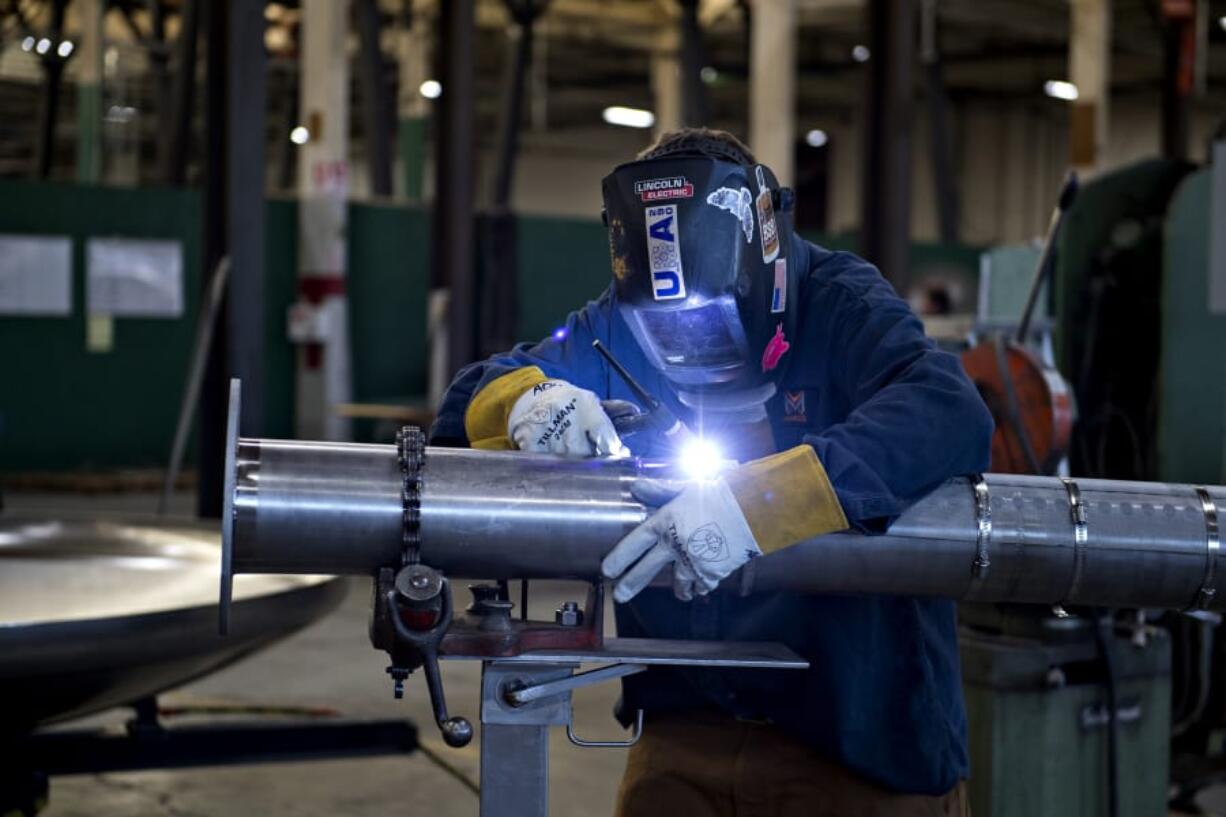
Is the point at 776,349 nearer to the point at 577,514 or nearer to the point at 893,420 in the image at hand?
the point at 893,420

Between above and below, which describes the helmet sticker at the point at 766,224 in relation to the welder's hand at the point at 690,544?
above

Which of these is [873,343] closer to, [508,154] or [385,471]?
[385,471]

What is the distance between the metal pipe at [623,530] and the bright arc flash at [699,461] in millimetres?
40

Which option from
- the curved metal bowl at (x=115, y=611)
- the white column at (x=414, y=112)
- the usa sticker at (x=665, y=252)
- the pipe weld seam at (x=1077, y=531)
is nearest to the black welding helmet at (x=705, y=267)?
the usa sticker at (x=665, y=252)

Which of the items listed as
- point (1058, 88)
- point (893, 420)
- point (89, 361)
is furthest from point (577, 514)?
point (1058, 88)

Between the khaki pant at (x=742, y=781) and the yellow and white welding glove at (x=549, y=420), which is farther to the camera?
the khaki pant at (x=742, y=781)

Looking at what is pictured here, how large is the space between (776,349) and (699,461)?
285 millimetres

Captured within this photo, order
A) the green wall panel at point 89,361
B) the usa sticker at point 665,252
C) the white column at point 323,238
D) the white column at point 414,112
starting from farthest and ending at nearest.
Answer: the white column at point 414,112, the white column at point 323,238, the green wall panel at point 89,361, the usa sticker at point 665,252

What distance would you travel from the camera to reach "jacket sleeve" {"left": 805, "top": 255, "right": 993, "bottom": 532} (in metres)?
1.55

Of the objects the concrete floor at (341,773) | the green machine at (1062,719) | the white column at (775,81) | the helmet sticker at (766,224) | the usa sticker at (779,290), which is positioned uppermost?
the white column at (775,81)

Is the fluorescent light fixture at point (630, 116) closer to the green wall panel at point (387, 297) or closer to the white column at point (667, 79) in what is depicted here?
the white column at point (667, 79)

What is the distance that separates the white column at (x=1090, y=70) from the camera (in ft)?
35.4

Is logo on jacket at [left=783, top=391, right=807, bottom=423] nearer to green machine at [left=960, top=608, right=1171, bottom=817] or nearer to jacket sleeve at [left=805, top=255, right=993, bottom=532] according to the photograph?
jacket sleeve at [left=805, top=255, right=993, bottom=532]

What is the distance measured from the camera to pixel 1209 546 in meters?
1.67
